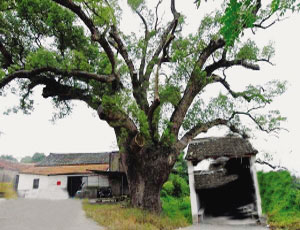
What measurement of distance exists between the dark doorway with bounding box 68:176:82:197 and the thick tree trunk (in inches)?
601

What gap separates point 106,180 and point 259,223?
1537 centimetres

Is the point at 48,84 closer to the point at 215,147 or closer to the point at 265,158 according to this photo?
the point at 215,147

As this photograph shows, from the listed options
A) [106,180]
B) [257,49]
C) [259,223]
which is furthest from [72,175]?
[257,49]

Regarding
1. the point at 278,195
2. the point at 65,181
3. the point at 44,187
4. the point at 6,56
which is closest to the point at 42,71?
the point at 6,56

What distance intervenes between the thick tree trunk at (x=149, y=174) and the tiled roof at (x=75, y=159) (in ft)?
55.1

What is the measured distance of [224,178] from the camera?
11.2 metres

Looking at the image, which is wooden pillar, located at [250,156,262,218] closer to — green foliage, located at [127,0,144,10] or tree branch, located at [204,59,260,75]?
tree branch, located at [204,59,260,75]

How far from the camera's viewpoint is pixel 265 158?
10.3m

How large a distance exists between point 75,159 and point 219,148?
20.2 m

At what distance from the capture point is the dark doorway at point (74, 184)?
21820 mm

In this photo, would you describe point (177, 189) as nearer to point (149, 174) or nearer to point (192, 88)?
point (149, 174)

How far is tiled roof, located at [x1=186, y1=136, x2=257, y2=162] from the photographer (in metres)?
9.48

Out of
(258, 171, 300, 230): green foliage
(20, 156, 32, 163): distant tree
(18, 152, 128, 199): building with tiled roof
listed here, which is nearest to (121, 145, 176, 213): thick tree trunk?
(258, 171, 300, 230): green foliage

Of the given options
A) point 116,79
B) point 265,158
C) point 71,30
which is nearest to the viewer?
point 116,79
